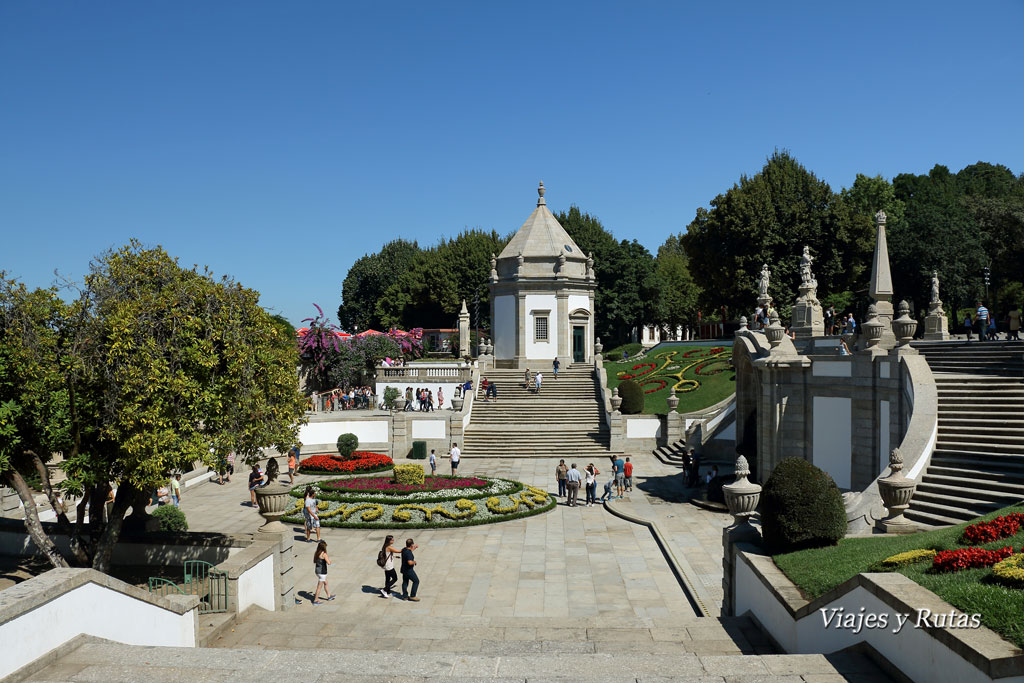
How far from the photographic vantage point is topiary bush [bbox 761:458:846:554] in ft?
40.3

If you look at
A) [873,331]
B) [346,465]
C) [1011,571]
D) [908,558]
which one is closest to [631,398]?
[346,465]

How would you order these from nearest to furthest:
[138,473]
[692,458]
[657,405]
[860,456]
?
[138,473], [860,456], [692,458], [657,405]

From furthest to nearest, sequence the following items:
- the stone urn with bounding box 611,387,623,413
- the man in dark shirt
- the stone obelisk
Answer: the stone urn with bounding box 611,387,623,413
the stone obelisk
the man in dark shirt

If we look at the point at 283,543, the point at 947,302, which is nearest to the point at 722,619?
the point at 283,543

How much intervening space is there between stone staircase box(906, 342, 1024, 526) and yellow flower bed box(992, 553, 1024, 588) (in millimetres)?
6586

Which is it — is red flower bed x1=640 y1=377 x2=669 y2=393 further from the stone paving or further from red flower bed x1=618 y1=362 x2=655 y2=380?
the stone paving

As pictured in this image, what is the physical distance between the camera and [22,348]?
13.3 meters

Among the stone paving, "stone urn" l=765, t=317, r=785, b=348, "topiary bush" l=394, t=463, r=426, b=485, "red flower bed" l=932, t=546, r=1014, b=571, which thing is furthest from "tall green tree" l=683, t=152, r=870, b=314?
"red flower bed" l=932, t=546, r=1014, b=571

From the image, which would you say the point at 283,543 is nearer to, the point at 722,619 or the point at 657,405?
the point at 722,619

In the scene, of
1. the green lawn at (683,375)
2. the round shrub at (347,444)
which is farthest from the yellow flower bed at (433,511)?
the green lawn at (683,375)

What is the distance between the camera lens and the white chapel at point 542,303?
166 feet

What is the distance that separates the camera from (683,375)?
4691 cm

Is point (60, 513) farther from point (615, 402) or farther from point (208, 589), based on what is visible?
point (615, 402)

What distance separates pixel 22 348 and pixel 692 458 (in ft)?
73.7
